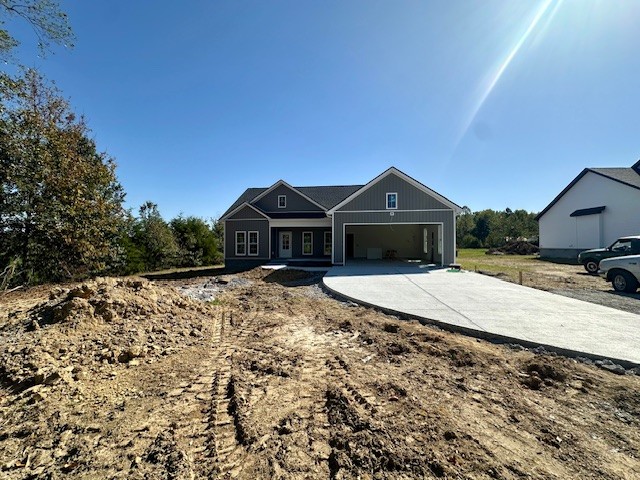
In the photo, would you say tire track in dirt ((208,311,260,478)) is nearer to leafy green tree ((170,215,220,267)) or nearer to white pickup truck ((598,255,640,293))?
white pickup truck ((598,255,640,293))

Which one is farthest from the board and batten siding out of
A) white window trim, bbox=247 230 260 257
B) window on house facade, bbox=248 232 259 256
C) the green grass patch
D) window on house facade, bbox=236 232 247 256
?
window on house facade, bbox=236 232 247 256

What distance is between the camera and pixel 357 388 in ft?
11.3

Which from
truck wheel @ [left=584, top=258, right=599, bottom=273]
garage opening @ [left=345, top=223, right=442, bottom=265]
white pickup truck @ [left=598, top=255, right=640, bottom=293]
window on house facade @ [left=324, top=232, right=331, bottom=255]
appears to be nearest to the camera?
white pickup truck @ [left=598, top=255, right=640, bottom=293]

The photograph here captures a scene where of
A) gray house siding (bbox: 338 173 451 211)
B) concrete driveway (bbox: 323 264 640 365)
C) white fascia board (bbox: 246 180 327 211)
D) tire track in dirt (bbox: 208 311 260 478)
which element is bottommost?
tire track in dirt (bbox: 208 311 260 478)

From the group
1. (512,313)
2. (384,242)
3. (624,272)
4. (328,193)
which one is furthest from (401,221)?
(512,313)

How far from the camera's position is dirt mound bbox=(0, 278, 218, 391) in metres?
3.92

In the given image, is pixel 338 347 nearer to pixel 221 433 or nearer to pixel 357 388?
pixel 357 388

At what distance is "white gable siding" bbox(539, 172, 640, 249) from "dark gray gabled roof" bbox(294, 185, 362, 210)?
18.2m

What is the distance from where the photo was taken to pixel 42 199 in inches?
438

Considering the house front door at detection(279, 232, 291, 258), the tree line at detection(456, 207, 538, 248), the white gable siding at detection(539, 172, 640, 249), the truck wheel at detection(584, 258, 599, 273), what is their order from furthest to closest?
the tree line at detection(456, 207, 538, 248) → the house front door at detection(279, 232, 291, 258) → the white gable siding at detection(539, 172, 640, 249) → the truck wheel at detection(584, 258, 599, 273)

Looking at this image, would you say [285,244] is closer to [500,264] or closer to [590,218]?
[500,264]

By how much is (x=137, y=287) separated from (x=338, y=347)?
5198 mm

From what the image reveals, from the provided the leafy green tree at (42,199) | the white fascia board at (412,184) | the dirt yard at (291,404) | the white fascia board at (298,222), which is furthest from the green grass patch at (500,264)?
the leafy green tree at (42,199)

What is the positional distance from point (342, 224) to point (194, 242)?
14.3 m
